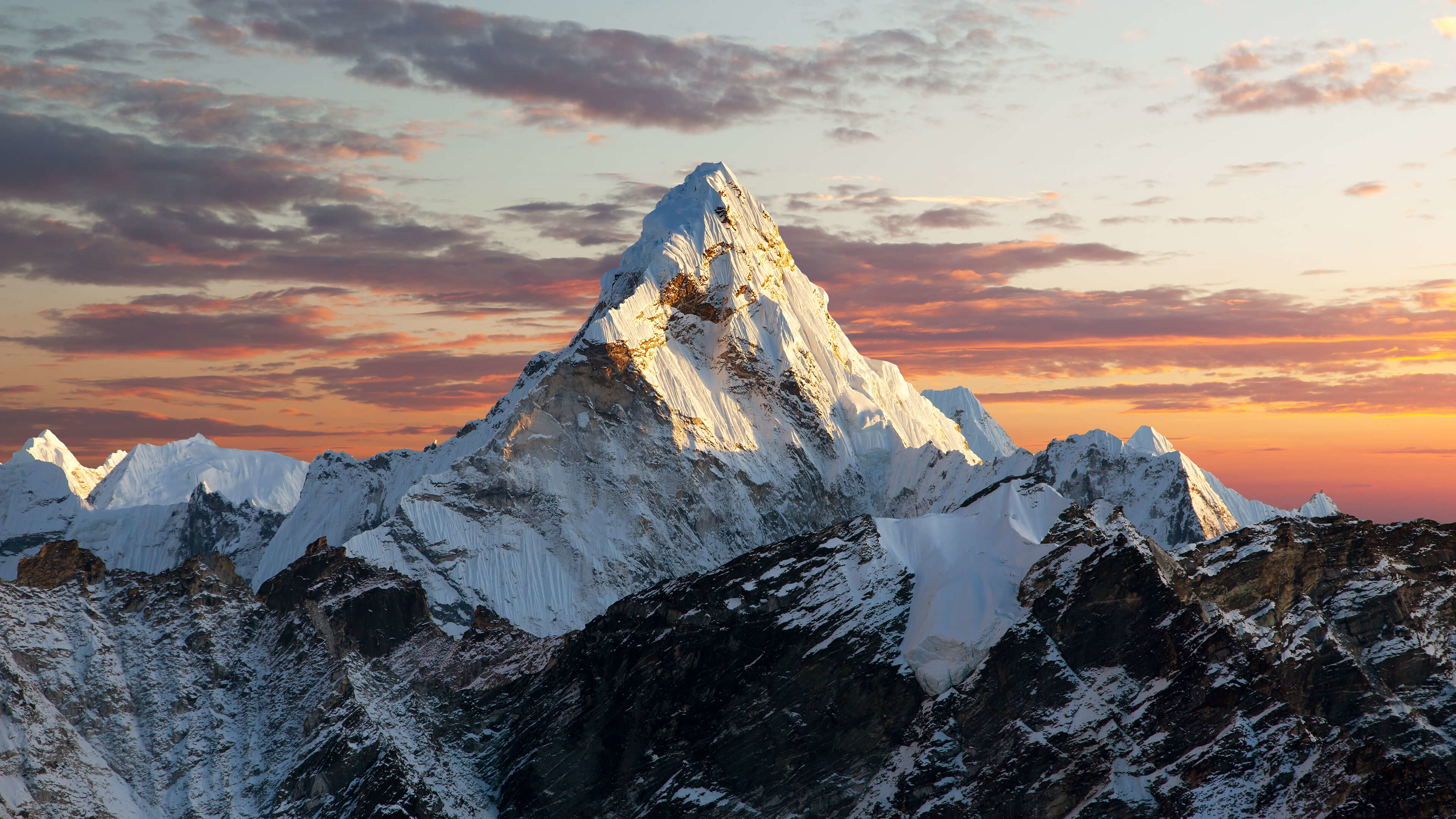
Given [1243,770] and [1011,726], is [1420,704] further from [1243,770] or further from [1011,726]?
[1011,726]

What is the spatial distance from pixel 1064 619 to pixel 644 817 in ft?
197

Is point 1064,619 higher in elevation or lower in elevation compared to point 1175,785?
higher

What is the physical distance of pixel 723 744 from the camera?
199875 mm

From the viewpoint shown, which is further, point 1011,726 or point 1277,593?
point 1277,593

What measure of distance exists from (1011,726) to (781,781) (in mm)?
31063

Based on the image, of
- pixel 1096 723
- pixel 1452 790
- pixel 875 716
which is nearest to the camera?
pixel 1452 790

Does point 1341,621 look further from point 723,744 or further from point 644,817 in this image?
point 644,817

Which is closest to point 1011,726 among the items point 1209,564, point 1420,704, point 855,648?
point 855,648

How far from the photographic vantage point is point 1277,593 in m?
196

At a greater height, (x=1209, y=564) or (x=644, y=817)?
(x=1209, y=564)

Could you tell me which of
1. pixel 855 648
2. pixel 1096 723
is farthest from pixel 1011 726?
pixel 855 648

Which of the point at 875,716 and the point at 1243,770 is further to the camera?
the point at 875,716

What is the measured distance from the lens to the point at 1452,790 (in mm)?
163250

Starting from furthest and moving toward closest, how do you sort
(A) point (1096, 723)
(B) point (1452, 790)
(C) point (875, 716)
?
(C) point (875, 716) → (A) point (1096, 723) → (B) point (1452, 790)
